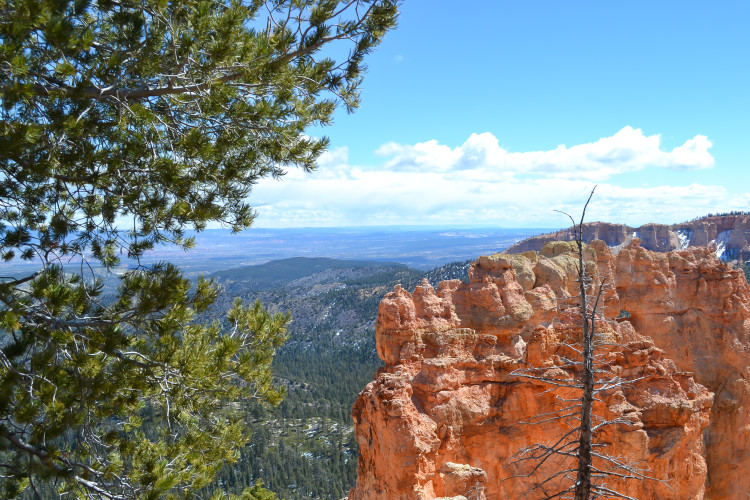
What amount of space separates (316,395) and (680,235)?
7121cm

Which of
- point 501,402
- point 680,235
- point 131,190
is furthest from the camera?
point 680,235

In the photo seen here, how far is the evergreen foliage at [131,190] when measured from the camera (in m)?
5.34

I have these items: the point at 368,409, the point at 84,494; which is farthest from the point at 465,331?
the point at 84,494

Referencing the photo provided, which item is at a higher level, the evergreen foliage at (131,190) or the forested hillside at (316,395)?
the evergreen foliage at (131,190)

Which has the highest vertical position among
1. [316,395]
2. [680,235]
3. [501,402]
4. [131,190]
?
[131,190]

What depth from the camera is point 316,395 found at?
75438 millimetres

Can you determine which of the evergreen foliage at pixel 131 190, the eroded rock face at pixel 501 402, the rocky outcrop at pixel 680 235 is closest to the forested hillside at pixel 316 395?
the evergreen foliage at pixel 131 190

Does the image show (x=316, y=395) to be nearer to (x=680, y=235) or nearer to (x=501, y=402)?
(x=501, y=402)

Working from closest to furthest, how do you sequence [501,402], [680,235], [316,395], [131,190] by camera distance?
[131,190] < [501,402] < [316,395] < [680,235]

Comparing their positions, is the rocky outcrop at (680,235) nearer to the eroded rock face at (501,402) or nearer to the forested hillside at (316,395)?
the forested hillside at (316,395)


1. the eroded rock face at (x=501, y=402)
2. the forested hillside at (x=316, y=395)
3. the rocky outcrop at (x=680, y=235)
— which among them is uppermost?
the rocky outcrop at (x=680, y=235)

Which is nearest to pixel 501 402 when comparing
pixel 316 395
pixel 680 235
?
pixel 316 395

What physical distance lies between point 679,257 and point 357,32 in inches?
875

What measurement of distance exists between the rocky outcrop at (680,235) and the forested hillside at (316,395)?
2107 centimetres
